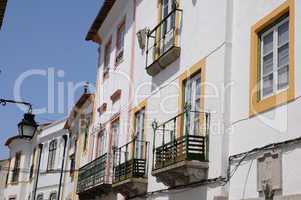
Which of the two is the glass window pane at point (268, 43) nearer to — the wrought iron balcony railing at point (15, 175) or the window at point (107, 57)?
the window at point (107, 57)

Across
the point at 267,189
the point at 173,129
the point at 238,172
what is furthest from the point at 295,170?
the point at 173,129

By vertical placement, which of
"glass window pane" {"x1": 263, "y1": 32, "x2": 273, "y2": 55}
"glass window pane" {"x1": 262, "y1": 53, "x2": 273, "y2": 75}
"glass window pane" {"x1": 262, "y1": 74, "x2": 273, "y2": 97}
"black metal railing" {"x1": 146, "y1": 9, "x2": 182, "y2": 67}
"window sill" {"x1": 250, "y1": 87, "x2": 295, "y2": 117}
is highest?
"black metal railing" {"x1": 146, "y1": 9, "x2": 182, "y2": 67}

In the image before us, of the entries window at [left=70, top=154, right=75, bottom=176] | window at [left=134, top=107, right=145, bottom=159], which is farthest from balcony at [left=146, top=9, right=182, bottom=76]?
window at [left=70, top=154, right=75, bottom=176]

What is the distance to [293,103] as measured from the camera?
806 centimetres

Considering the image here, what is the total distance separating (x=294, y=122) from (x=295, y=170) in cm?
73

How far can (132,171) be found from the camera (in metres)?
13.4

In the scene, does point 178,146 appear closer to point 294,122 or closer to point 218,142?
point 218,142

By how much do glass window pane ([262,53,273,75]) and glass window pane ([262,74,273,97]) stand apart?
4.0 inches

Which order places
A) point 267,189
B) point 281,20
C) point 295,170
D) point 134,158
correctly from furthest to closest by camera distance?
point 134,158, point 281,20, point 267,189, point 295,170

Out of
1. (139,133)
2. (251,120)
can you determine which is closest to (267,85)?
(251,120)

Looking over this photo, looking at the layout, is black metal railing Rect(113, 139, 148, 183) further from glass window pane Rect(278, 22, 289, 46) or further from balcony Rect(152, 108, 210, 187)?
glass window pane Rect(278, 22, 289, 46)

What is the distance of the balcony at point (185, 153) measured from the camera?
10188 mm

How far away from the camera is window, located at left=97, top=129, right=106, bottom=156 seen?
18625 millimetres

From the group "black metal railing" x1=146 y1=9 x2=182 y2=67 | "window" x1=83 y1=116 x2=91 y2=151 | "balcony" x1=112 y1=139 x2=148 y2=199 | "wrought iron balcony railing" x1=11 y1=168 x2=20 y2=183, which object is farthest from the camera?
"wrought iron balcony railing" x1=11 y1=168 x2=20 y2=183
